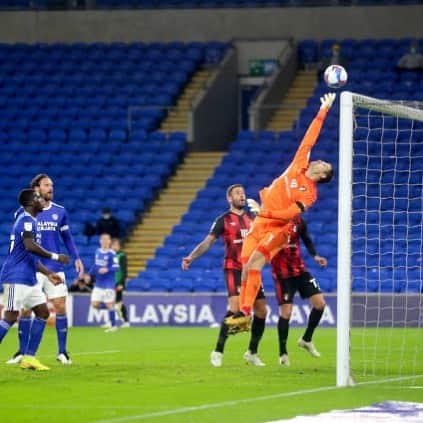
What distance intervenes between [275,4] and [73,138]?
6827 mm

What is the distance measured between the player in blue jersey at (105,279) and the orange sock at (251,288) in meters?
12.8

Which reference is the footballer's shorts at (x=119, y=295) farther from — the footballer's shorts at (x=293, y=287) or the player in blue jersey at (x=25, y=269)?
the player in blue jersey at (x=25, y=269)

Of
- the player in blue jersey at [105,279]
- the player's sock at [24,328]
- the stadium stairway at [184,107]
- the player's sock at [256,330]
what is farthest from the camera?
the stadium stairway at [184,107]

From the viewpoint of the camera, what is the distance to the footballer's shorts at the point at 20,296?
15203 millimetres

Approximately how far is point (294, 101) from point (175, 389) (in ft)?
77.6

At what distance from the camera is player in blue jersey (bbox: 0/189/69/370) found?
15188mm

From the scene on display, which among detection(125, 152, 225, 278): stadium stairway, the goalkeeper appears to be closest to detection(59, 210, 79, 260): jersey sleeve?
the goalkeeper

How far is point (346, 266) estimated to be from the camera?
43.2 ft

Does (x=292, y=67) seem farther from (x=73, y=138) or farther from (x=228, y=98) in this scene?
(x=73, y=138)

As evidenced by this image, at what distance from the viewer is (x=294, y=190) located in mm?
14547

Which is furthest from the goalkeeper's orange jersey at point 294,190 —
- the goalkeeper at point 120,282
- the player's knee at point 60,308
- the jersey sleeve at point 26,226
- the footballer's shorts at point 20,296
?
the goalkeeper at point 120,282

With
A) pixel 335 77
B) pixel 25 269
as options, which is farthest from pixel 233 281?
pixel 335 77

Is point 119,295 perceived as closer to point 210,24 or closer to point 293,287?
point 293,287

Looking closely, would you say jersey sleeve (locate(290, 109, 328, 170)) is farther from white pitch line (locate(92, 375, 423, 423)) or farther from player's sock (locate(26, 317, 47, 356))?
player's sock (locate(26, 317, 47, 356))
